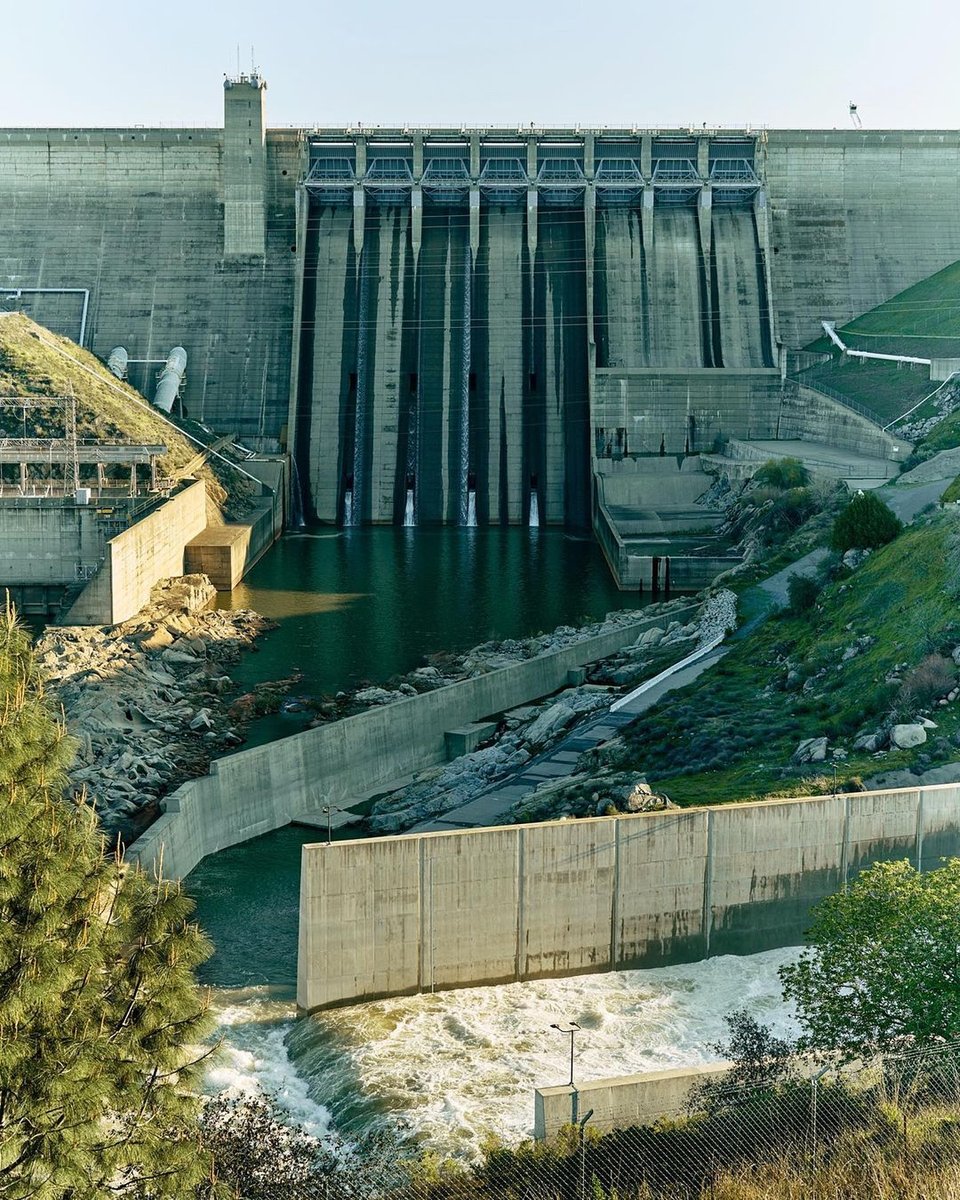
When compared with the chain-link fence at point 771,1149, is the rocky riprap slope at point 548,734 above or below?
above

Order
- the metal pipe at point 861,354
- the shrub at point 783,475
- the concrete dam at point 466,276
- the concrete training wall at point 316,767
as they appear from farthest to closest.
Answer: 1. the concrete dam at point 466,276
2. the metal pipe at point 861,354
3. the shrub at point 783,475
4. the concrete training wall at point 316,767

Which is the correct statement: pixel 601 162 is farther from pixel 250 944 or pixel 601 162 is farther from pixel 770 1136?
pixel 770 1136

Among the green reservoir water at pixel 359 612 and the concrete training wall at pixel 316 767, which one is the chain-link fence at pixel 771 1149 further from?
the concrete training wall at pixel 316 767

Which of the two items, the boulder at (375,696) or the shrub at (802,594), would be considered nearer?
the shrub at (802,594)

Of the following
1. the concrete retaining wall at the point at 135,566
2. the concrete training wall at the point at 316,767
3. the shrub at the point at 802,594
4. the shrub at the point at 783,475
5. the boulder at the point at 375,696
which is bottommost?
the concrete training wall at the point at 316,767

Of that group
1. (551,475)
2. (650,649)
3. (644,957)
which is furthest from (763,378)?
(644,957)

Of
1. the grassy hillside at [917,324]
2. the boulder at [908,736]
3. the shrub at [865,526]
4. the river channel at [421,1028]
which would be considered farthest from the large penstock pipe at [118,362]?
the boulder at [908,736]

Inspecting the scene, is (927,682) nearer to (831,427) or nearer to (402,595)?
(402,595)

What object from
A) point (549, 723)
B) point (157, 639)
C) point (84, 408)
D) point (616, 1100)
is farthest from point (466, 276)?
point (616, 1100)

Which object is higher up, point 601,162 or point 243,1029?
point 601,162
